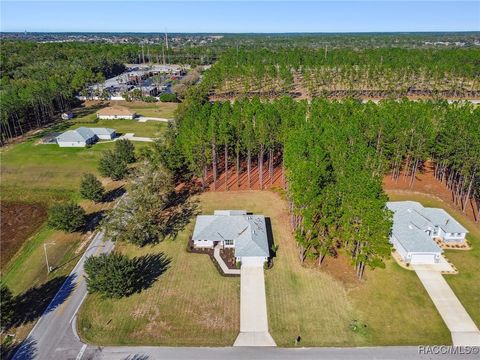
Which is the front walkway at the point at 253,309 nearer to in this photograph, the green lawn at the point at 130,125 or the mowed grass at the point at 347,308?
the mowed grass at the point at 347,308

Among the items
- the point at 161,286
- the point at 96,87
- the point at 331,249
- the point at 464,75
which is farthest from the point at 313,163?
the point at 96,87

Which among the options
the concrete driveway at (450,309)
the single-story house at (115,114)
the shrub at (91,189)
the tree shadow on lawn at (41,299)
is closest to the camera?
the concrete driveway at (450,309)

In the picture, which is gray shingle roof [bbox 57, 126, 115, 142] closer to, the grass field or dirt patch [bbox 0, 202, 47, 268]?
dirt patch [bbox 0, 202, 47, 268]

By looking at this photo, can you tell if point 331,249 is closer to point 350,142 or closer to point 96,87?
point 350,142

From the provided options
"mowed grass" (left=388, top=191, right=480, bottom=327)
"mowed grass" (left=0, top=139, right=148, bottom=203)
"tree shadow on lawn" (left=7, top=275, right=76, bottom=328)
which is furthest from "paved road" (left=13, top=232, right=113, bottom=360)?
"mowed grass" (left=388, top=191, right=480, bottom=327)

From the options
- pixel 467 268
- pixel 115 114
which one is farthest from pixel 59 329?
pixel 115 114

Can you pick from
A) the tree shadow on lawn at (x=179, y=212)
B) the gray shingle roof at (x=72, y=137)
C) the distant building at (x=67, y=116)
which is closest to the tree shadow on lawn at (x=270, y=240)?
the tree shadow on lawn at (x=179, y=212)
